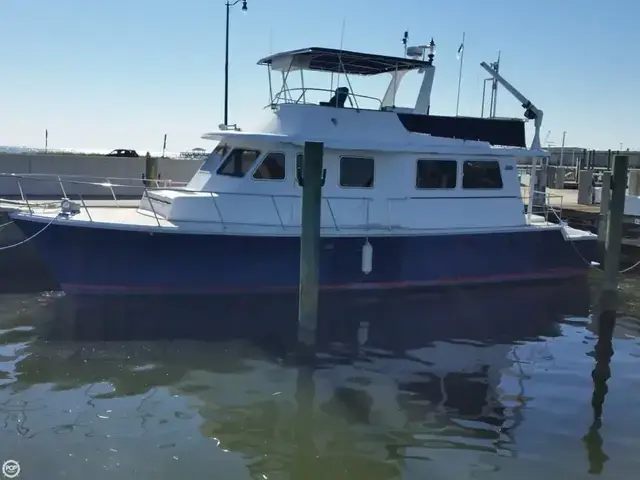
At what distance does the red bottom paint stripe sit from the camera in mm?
9938

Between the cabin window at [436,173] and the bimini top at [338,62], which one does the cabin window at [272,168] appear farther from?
the cabin window at [436,173]

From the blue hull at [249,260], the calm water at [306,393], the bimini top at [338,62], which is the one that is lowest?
the calm water at [306,393]

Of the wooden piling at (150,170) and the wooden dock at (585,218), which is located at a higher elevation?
the wooden piling at (150,170)

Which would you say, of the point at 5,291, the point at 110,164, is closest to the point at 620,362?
the point at 5,291

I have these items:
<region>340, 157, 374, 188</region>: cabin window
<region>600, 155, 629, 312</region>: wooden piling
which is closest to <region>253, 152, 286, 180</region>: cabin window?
<region>340, 157, 374, 188</region>: cabin window

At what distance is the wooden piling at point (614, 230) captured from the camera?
1087 centimetres

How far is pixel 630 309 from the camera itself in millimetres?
10953

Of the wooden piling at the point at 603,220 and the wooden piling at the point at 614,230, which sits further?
the wooden piling at the point at 603,220

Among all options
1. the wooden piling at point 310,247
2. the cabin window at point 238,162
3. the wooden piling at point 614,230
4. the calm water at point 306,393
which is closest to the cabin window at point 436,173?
the calm water at point 306,393

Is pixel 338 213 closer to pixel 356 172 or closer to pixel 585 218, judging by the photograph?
pixel 356 172

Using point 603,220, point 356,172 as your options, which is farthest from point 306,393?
point 603,220

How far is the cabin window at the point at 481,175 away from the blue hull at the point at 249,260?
98 cm

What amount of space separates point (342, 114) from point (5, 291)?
6.72 m

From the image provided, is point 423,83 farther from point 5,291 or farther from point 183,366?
point 5,291
